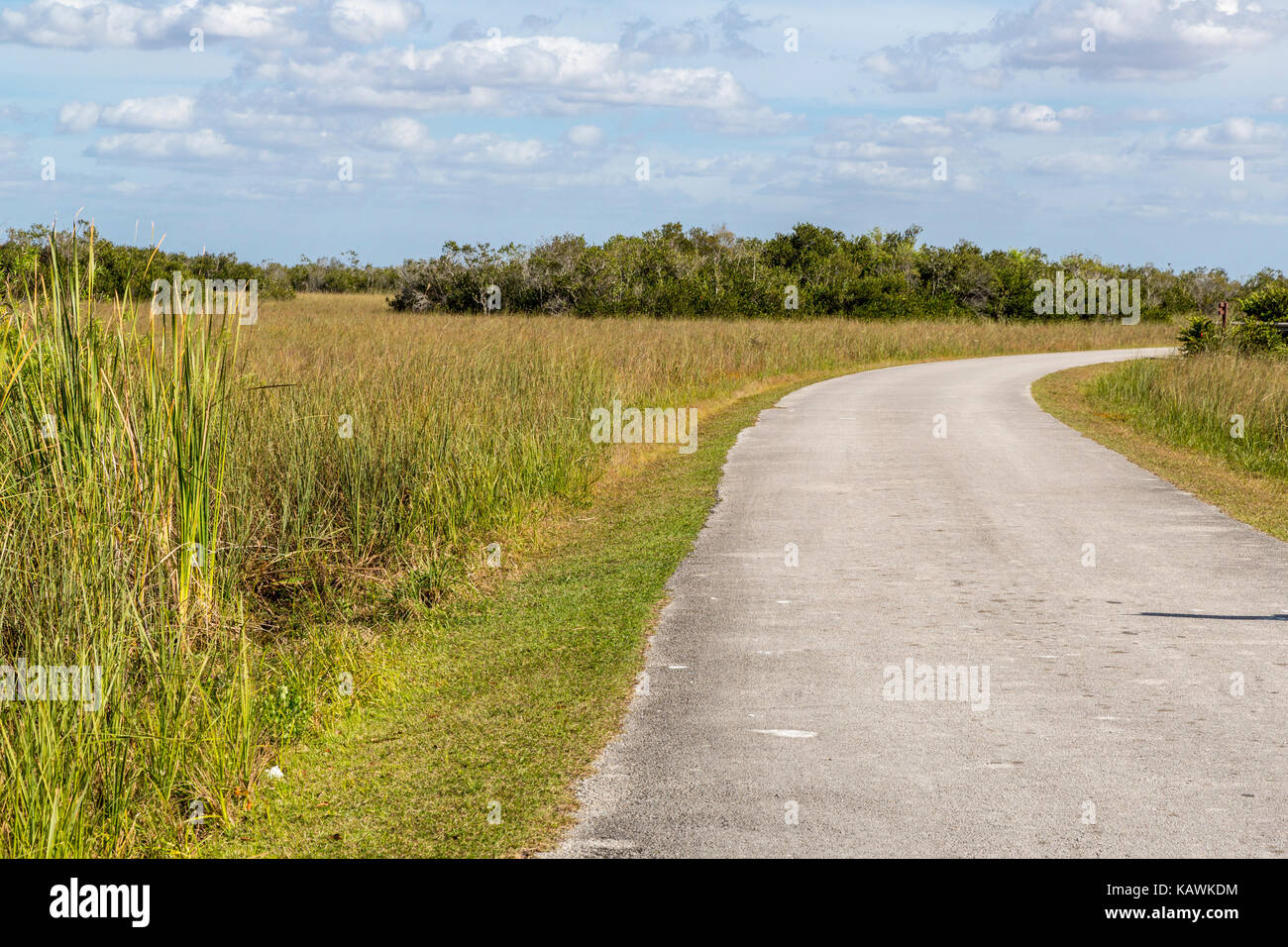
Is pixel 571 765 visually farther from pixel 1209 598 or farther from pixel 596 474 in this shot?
pixel 596 474

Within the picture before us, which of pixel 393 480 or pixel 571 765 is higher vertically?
pixel 393 480

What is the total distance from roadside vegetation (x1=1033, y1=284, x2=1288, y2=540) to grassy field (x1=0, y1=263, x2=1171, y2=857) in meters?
6.28

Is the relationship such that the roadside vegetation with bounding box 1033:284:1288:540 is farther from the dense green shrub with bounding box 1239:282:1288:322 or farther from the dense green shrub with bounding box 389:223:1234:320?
the dense green shrub with bounding box 389:223:1234:320

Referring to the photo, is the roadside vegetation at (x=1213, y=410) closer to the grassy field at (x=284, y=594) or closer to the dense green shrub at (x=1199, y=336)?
the dense green shrub at (x=1199, y=336)

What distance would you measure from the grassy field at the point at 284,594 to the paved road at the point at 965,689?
1.62 feet

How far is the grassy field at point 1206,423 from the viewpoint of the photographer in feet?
43.7

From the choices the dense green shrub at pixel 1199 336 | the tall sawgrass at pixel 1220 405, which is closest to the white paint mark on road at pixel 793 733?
the tall sawgrass at pixel 1220 405

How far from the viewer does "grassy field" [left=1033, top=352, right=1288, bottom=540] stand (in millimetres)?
13320

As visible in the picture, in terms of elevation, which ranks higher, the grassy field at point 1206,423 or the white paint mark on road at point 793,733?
the grassy field at point 1206,423

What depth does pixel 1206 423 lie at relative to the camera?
1781 centimetres

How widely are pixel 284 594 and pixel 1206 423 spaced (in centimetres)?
1435

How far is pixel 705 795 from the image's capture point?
4.96 m
